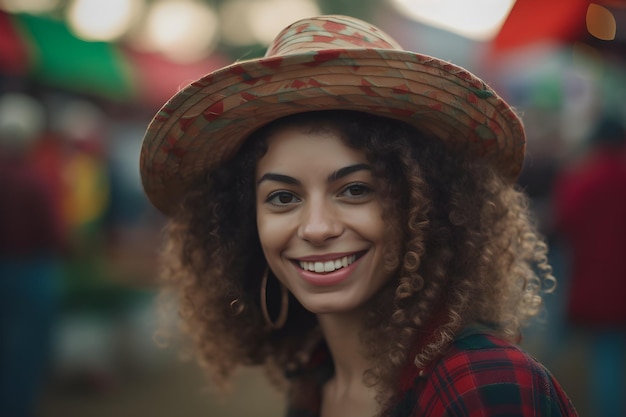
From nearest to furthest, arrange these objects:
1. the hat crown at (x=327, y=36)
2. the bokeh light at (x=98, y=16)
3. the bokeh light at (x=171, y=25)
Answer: the hat crown at (x=327, y=36) < the bokeh light at (x=98, y=16) < the bokeh light at (x=171, y=25)

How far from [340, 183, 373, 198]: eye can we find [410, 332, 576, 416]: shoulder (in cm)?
46

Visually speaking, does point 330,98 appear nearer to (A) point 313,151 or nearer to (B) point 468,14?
(A) point 313,151

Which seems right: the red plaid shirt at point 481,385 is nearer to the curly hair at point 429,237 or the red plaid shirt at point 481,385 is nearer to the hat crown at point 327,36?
the curly hair at point 429,237

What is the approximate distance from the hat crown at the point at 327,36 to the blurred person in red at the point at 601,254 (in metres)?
3.52

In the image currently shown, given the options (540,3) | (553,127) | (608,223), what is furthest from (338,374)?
(553,127)

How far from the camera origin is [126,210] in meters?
7.72

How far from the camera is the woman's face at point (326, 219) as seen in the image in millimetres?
1874

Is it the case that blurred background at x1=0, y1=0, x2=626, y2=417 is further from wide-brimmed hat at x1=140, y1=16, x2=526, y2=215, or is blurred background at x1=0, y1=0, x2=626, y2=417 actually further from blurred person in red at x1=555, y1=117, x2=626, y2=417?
wide-brimmed hat at x1=140, y1=16, x2=526, y2=215

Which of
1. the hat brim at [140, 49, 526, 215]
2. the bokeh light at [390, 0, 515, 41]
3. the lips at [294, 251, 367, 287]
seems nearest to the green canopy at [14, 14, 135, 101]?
the bokeh light at [390, 0, 515, 41]

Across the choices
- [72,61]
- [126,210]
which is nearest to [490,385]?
[126,210]

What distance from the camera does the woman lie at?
1.69 metres

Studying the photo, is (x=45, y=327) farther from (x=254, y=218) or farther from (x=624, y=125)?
(x=624, y=125)

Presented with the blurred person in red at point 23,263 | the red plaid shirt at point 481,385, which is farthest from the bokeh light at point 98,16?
the red plaid shirt at point 481,385

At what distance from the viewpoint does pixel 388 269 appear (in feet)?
6.27
